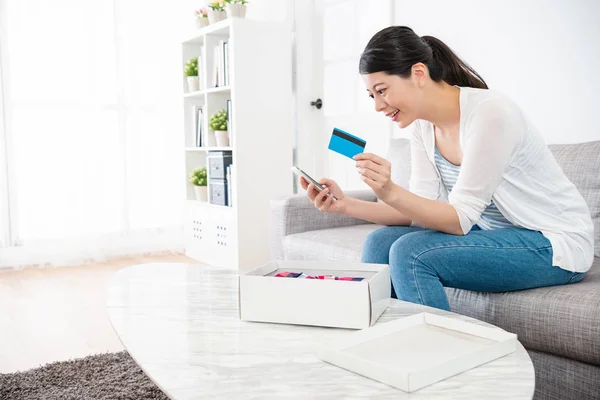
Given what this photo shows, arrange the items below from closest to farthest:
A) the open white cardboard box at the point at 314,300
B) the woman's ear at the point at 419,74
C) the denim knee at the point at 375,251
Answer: the open white cardboard box at the point at 314,300, the woman's ear at the point at 419,74, the denim knee at the point at 375,251

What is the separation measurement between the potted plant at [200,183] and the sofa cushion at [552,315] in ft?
8.17

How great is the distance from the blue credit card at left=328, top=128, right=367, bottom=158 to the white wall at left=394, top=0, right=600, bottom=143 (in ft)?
4.43

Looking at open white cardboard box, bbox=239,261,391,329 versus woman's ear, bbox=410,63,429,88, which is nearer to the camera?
open white cardboard box, bbox=239,261,391,329

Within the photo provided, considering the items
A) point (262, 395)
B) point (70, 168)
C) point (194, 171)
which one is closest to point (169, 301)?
point (262, 395)

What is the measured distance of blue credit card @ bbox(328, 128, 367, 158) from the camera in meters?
1.37

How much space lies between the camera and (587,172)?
187 centimetres

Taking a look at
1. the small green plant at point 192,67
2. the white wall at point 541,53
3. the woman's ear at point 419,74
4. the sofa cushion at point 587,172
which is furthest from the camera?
the small green plant at point 192,67

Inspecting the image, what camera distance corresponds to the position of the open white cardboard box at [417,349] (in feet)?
2.84

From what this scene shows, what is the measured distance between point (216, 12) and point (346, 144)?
252 cm

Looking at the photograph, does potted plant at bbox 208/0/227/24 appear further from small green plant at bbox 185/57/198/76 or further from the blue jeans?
the blue jeans

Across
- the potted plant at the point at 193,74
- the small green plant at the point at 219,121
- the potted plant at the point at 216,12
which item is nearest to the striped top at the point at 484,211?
the small green plant at the point at 219,121

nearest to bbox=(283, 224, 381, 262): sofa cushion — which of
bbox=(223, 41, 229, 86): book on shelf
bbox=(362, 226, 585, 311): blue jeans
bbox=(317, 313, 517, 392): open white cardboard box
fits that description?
bbox=(362, 226, 585, 311): blue jeans

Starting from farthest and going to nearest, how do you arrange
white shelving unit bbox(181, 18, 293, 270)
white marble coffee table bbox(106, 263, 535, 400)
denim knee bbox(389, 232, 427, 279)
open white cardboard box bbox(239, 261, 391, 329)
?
white shelving unit bbox(181, 18, 293, 270)
denim knee bbox(389, 232, 427, 279)
open white cardboard box bbox(239, 261, 391, 329)
white marble coffee table bbox(106, 263, 535, 400)

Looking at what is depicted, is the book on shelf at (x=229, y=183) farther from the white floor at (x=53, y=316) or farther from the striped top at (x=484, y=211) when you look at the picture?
the striped top at (x=484, y=211)
